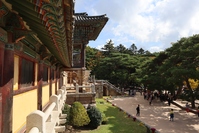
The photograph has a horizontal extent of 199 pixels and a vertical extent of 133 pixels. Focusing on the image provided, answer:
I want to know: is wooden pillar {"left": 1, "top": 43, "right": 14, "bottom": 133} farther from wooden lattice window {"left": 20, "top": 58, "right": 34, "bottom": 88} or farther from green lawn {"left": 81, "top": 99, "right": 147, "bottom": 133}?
green lawn {"left": 81, "top": 99, "right": 147, "bottom": 133}

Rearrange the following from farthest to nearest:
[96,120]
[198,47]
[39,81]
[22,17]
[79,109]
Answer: [198,47], [96,120], [79,109], [39,81], [22,17]

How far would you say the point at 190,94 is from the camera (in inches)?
746

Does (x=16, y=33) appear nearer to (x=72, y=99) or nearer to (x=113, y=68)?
(x=72, y=99)

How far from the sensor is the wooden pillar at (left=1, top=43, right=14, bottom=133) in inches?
115

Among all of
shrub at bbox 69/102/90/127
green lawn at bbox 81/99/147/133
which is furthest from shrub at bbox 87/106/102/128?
shrub at bbox 69/102/90/127

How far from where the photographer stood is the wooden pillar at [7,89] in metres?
2.93

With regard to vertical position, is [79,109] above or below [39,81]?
below

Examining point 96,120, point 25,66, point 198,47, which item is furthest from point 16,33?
point 198,47

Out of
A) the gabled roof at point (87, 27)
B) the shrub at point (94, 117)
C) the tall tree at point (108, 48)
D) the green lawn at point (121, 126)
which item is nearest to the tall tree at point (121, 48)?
the tall tree at point (108, 48)

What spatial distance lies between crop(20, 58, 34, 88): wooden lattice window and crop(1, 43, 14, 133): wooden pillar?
1.19 meters

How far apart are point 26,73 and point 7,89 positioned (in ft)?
5.89

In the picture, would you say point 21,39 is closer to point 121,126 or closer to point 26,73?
point 26,73

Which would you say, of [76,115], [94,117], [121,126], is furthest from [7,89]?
[121,126]

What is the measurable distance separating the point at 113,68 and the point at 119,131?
32636 mm
